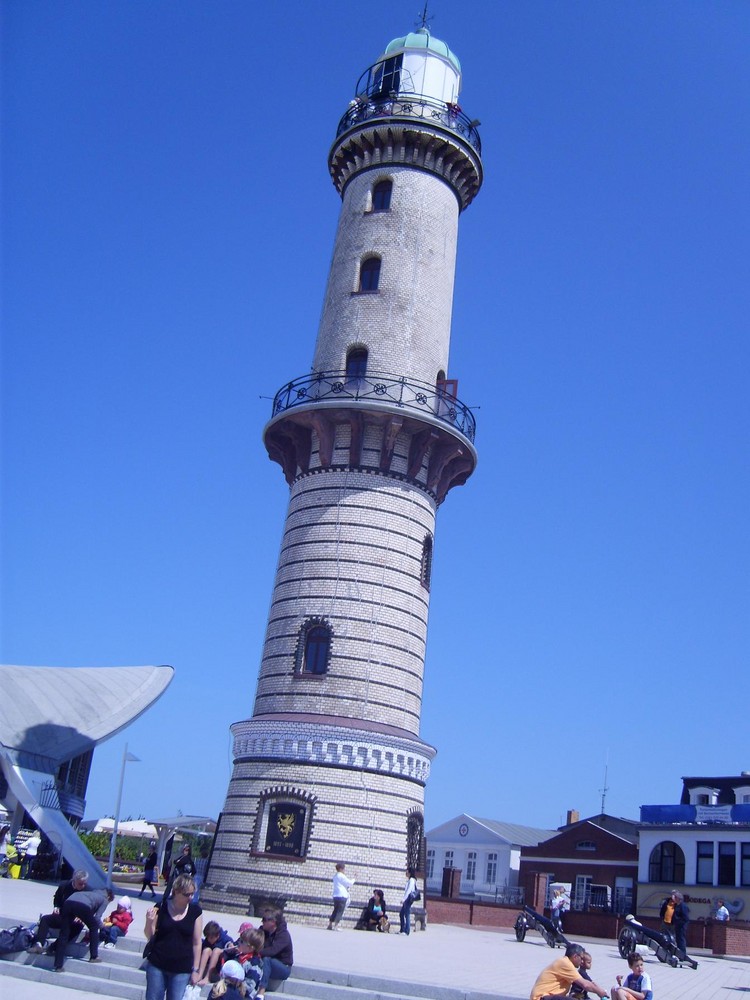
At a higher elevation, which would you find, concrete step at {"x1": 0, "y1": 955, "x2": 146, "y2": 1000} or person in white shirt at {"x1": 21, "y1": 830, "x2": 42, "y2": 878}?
person in white shirt at {"x1": 21, "y1": 830, "x2": 42, "y2": 878}

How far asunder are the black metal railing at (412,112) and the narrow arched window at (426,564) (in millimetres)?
12130

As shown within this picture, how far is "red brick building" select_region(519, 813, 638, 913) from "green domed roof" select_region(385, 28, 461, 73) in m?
30.9

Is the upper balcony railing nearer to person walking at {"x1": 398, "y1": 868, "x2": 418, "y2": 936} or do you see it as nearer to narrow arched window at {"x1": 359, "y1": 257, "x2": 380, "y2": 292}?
narrow arched window at {"x1": 359, "y1": 257, "x2": 380, "y2": 292}

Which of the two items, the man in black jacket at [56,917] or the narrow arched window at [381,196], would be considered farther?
the narrow arched window at [381,196]

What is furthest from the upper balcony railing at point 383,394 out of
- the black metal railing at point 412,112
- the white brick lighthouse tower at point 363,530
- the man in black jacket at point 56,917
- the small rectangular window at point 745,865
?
the small rectangular window at point 745,865

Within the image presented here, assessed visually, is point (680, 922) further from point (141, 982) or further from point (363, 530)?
point (141, 982)

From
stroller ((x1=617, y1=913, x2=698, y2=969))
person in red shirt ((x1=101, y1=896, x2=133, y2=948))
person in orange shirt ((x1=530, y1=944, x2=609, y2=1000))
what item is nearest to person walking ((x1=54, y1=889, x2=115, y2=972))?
person in red shirt ((x1=101, y1=896, x2=133, y2=948))

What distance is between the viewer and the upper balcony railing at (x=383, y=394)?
2488cm

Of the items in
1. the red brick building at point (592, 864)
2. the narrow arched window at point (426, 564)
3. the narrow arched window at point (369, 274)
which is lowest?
the red brick building at point (592, 864)

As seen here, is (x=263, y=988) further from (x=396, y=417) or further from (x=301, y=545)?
(x=396, y=417)

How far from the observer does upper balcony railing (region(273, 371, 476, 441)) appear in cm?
2488

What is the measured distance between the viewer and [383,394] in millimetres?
24953

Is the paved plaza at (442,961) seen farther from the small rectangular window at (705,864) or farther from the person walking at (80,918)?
the small rectangular window at (705,864)

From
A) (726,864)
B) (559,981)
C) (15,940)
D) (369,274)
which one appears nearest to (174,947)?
(559,981)
